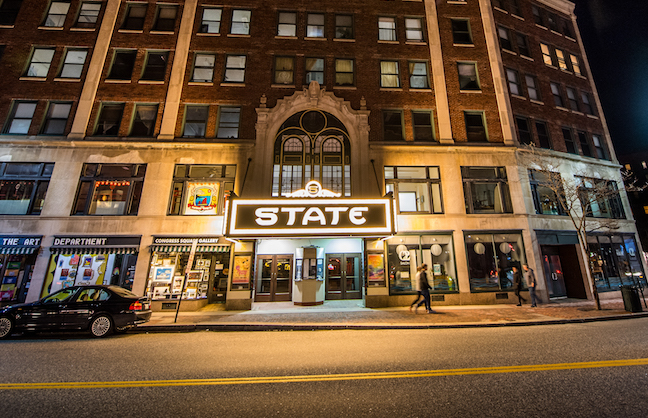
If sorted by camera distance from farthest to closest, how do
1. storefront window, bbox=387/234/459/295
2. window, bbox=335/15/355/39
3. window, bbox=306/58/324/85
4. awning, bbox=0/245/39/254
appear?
window, bbox=335/15/355/39 < window, bbox=306/58/324/85 < storefront window, bbox=387/234/459/295 < awning, bbox=0/245/39/254

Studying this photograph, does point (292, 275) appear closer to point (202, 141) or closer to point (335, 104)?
point (202, 141)

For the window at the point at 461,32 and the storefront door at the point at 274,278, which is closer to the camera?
the storefront door at the point at 274,278

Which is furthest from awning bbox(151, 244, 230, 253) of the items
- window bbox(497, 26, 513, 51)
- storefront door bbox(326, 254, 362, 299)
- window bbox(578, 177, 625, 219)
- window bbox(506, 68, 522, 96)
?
window bbox(497, 26, 513, 51)

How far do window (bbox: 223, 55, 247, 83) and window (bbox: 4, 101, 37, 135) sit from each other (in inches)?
456

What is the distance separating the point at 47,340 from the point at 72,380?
5366 mm

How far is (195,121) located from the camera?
15.9 metres

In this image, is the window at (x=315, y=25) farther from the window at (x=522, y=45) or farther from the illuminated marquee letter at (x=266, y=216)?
the window at (x=522, y=45)

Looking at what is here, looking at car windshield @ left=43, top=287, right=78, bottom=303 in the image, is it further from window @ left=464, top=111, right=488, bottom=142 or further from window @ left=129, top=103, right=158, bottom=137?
window @ left=464, top=111, right=488, bottom=142

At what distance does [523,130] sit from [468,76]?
5259mm

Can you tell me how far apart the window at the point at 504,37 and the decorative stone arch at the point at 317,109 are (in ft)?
41.6

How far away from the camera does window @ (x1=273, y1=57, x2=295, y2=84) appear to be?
16.8 m

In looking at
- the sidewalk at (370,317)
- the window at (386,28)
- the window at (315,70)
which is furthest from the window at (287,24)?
the sidewalk at (370,317)

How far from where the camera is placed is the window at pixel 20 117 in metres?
15.2

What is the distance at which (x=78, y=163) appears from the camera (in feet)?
48.0
